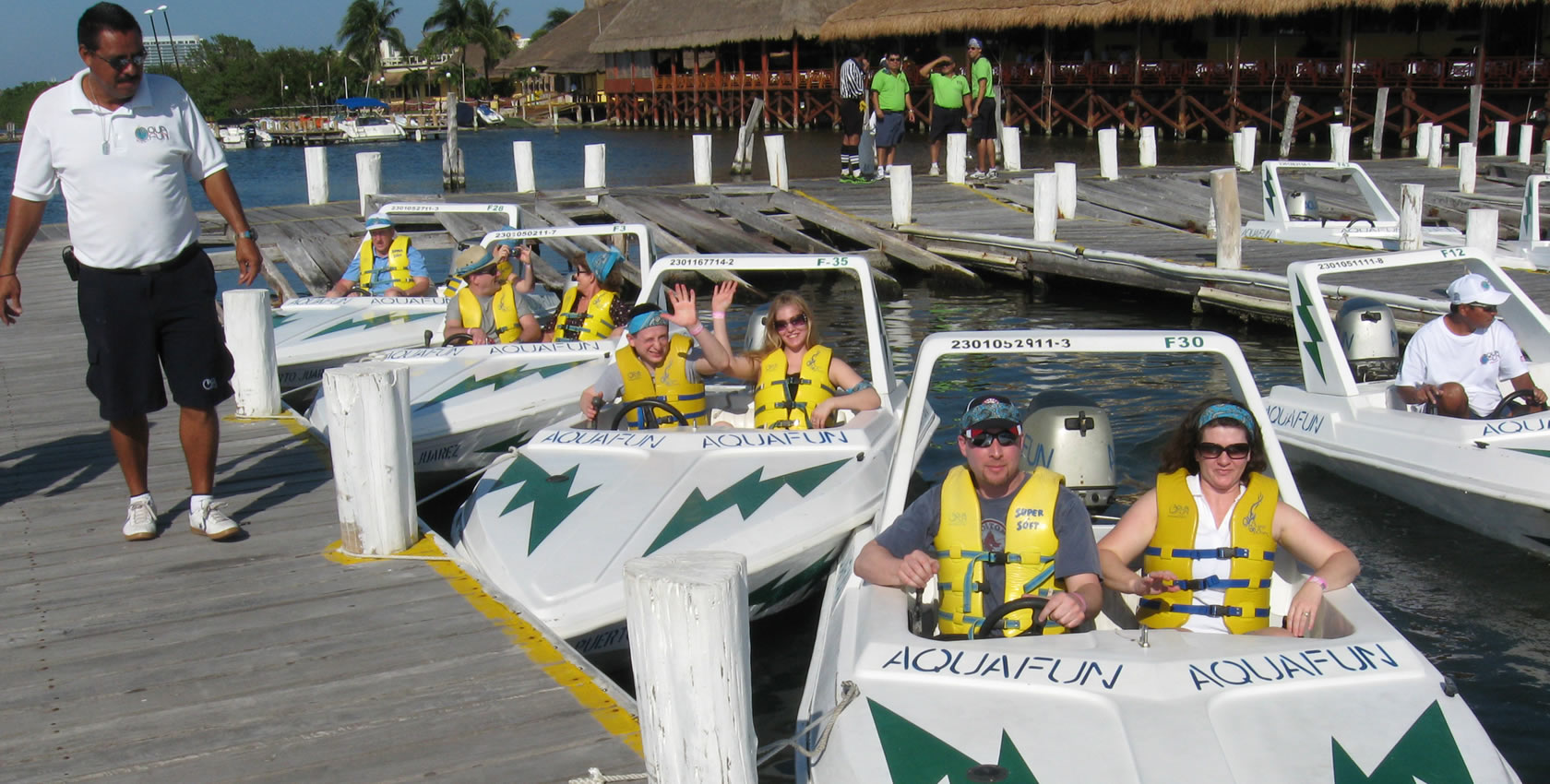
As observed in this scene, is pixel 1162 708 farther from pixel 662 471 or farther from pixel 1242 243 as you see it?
pixel 1242 243

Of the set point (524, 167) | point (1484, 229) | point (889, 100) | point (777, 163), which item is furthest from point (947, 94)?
point (1484, 229)

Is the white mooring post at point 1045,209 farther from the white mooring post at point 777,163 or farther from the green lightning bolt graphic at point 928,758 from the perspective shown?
the green lightning bolt graphic at point 928,758

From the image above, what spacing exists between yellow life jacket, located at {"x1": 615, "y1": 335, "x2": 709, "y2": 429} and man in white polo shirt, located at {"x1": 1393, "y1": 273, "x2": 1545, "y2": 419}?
4.13 metres

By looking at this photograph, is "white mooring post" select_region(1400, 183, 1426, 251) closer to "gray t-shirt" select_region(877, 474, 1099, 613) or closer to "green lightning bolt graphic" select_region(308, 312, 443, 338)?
"green lightning bolt graphic" select_region(308, 312, 443, 338)

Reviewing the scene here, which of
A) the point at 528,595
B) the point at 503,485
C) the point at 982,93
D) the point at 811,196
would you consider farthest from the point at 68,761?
the point at 982,93

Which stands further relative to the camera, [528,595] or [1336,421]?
[1336,421]

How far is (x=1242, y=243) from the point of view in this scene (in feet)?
54.0

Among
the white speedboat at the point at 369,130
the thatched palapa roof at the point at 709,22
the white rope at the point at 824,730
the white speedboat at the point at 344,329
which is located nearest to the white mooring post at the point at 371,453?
the white rope at the point at 824,730

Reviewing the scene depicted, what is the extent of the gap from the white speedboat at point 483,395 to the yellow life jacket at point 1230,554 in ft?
15.5

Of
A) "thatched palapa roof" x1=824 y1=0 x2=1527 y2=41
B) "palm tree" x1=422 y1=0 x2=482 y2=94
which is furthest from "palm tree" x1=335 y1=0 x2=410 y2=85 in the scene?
"thatched palapa roof" x1=824 y1=0 x2=1527 y2=41

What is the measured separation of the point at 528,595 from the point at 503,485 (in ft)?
4.14

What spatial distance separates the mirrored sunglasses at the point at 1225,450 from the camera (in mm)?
4625

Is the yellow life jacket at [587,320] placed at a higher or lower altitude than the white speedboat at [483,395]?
higher

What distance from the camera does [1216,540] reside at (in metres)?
4.79
